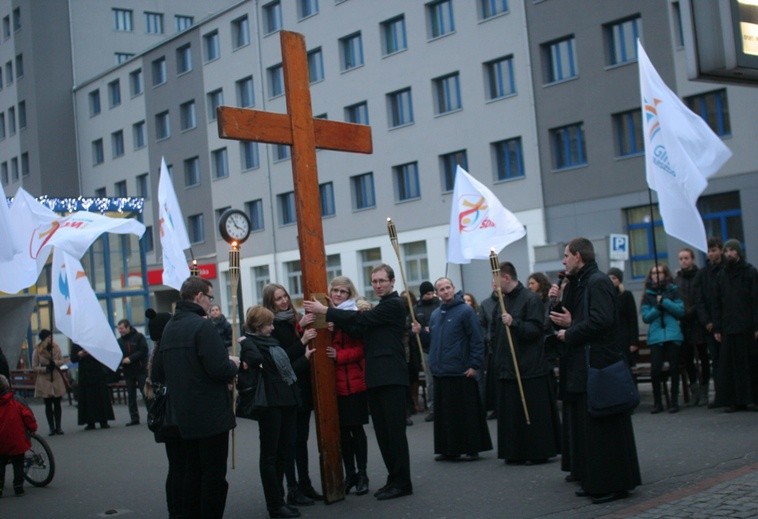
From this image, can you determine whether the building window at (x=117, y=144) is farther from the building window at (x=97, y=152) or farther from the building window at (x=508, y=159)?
the building window at (x=508, y=159)

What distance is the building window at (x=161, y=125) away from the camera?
55.1 meters

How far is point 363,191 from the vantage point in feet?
143

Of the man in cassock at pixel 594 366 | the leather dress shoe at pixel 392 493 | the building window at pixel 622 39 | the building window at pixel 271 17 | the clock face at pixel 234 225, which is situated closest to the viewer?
the man in cassock at pixel 594 366

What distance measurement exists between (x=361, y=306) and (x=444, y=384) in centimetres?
178

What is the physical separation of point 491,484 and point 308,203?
2.99 meters

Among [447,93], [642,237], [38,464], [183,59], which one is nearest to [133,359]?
[38,464]

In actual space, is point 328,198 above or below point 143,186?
below

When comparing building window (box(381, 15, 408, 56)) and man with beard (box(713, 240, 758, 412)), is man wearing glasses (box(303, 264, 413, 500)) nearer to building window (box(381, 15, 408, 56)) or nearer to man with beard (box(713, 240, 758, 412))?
man with beard (box(713, 240, 758, 412))

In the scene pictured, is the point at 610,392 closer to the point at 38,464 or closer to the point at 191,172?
the point at 38,464

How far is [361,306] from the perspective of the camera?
31.4 ft

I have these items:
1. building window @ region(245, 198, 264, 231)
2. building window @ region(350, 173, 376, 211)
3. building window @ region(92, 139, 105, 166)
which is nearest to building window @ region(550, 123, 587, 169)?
building window @ region(350, 173, 376, 211)

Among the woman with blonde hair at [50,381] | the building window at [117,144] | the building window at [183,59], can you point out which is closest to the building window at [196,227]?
the building window at [183,59]

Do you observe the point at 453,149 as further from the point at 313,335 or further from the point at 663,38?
the point at 313,335

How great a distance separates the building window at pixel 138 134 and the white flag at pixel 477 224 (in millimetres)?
45398
